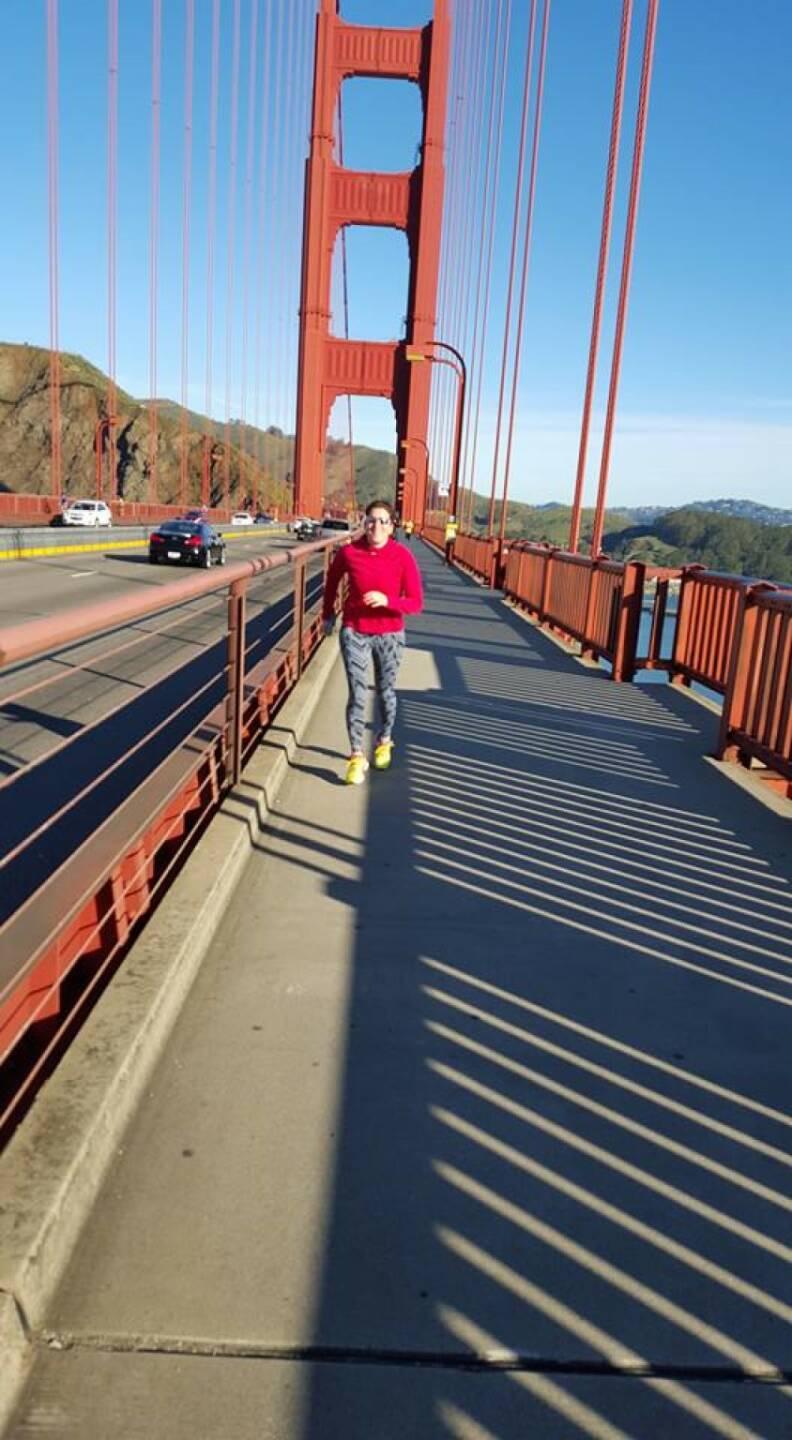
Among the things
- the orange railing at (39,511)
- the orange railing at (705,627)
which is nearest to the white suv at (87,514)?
the orange railing at (39,511)

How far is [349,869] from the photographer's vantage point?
4.20m

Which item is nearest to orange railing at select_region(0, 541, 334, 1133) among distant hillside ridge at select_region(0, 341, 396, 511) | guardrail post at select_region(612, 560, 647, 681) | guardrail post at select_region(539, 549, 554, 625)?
guardrail post at select_region(612, 560, 647, 681)

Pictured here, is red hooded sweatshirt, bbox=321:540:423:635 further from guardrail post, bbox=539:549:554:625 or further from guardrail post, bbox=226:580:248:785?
guardrail post, bbox=539:549:554:625

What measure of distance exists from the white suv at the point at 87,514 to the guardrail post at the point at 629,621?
32342 millimetres

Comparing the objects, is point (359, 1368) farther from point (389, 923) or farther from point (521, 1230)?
point (389, 923)

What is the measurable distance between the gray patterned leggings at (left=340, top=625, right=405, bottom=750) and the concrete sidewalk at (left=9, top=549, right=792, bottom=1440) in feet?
3.82

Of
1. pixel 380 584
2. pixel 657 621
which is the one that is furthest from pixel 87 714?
pixel 657 621

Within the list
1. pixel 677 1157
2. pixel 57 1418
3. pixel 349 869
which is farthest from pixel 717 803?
pixel 57 1418

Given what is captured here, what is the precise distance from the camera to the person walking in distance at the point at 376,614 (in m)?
5.47

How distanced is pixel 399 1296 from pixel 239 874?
7.22 feet

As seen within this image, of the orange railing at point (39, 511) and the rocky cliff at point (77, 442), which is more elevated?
the rocky cliff at point (77, 442)

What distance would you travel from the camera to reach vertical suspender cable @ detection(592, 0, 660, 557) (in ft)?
40.5

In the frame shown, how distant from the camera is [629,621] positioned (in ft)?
30.5

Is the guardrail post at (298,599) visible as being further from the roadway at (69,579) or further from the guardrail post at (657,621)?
the guardrail post at (657,621)
